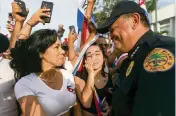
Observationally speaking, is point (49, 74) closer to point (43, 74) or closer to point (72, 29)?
point (43, 74)

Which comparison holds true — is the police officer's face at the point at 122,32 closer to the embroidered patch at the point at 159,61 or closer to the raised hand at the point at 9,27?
the embroidered patch at the point at 159,61

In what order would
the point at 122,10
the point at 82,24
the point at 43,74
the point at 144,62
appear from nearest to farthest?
the point at 144,62
the point at 122,10
the point at 43,74
the point at 82,24

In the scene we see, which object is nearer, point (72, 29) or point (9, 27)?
point (9, 27)

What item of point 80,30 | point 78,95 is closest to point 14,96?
point 78,95

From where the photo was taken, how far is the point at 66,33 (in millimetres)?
3346

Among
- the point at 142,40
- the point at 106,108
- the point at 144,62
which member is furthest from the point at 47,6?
the point at 144,62

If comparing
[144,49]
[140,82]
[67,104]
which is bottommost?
[67,104]

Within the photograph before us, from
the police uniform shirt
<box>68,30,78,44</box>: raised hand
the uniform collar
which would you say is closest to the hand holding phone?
<box>68,30,78,44</box>: raised hand

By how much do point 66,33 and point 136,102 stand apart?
206 centimetres

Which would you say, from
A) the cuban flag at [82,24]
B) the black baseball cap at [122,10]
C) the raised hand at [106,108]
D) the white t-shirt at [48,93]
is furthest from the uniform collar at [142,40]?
the cuban flag at [82,24]

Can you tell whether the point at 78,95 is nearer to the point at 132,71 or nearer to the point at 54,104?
the point at 54,104

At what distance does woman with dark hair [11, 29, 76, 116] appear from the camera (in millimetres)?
2355

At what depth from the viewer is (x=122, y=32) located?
1690 millimetres

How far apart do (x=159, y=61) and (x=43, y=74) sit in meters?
1.43
